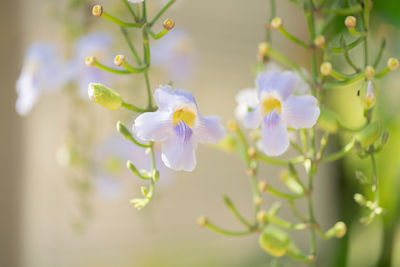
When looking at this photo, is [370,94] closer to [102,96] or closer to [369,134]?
[369,134]

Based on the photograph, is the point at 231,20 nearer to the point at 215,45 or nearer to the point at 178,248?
the point at 215,45

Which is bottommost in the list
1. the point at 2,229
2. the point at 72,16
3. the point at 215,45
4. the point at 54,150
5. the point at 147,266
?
the point at 147,266

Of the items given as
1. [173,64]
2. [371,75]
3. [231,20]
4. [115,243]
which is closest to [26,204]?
[115,243]

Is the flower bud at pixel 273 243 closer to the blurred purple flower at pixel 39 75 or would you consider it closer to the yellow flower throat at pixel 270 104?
the yellow flower throat at pixel 270 104

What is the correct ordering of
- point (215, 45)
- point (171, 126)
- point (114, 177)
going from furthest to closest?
point (215, 45)
point (114, 177)
point (171, 126)

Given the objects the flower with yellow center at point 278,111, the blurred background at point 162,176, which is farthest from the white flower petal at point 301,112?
the blurred background at point 162,176

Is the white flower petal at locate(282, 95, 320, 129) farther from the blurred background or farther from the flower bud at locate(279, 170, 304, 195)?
the blurred background
